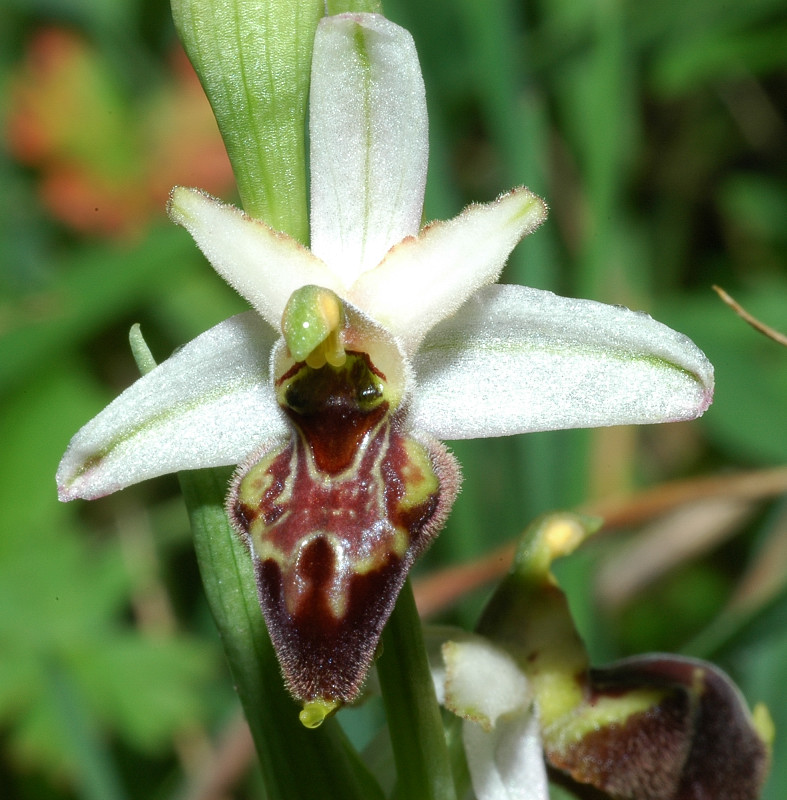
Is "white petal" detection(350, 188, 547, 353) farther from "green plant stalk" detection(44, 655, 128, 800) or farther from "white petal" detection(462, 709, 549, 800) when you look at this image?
"green plant stalk" detection(44, 655, 128, 800)

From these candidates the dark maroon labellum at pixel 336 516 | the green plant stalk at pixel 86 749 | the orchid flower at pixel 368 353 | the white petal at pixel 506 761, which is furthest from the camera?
the green plant stalk at pixel 86 749

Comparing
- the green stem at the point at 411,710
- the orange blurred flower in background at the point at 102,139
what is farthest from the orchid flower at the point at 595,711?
the orange blurred flower in background at the point at 102,139

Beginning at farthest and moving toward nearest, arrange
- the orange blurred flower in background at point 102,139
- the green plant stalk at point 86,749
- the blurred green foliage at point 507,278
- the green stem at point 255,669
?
1. the orange blurred flower in background at point 102,139
2. the blurred green foliage at point 507,278
3. the green plant stalk at point 86,749
4. the green stem at point 255,669

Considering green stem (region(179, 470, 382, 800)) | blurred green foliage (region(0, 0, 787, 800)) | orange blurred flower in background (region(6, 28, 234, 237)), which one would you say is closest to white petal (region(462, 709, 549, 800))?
green stem (region(179, 470, 382, 800))

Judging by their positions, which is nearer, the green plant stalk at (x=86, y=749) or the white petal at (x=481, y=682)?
the white petal at (x=481, y=682)

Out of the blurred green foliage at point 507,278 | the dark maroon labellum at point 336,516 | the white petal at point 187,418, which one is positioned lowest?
the blurred green foliage at point 507,278

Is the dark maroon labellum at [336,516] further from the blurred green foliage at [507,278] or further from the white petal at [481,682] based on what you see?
the blurred green foliage at [507,278]

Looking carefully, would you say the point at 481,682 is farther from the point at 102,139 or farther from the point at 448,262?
the point at 102,139
